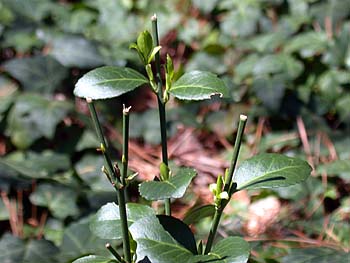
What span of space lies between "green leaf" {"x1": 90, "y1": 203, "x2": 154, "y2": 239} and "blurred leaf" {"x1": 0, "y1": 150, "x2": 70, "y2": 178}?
843 mm

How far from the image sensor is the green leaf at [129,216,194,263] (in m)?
0.88

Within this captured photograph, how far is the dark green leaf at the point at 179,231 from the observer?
93cm

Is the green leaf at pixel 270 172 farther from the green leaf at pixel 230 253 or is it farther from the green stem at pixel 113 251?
the green stem at pixel 113 251

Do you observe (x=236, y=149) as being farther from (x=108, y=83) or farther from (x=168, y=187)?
(x=108, y=83)

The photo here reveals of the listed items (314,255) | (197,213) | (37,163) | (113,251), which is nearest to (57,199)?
(37,163)

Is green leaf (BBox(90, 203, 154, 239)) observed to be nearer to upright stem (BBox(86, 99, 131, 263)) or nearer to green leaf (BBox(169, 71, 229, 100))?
upright stem (BBox(86, 99, 131, 263))

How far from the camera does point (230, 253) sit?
90cm

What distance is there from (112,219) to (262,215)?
1.02 meters

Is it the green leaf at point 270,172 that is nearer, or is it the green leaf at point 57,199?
the green leaf at point 270,172

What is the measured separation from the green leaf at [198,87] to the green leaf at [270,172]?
0.38 feet

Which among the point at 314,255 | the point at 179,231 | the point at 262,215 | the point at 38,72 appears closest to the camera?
the point at 179,231

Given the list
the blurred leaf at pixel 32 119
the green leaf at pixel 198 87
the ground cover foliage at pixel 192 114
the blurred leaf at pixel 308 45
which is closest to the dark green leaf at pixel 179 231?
the green leaf at pixel 198 87

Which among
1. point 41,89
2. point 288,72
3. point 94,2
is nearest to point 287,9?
point 288,72

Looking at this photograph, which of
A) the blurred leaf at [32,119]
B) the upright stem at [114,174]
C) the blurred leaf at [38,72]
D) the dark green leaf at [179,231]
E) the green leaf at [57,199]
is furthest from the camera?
the blurred leaf at [38,72]
